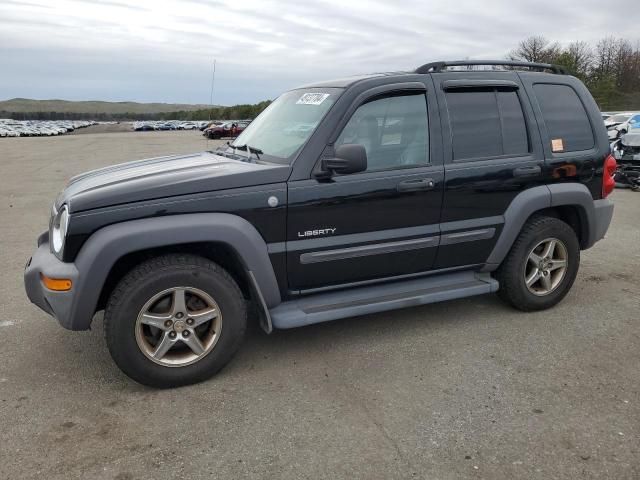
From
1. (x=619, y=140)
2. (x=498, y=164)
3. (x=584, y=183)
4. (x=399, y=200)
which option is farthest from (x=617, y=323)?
(x=619, y=140)

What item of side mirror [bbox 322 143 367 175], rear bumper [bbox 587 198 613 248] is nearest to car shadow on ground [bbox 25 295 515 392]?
rear bumper [bbox 587 198 613 248]

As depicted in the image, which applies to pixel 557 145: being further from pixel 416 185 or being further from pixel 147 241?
pixel 147 241

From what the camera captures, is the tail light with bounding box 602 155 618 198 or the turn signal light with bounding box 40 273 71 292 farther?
the tail light with bounding box 602 155 618 198

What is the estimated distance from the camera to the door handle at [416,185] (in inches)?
148

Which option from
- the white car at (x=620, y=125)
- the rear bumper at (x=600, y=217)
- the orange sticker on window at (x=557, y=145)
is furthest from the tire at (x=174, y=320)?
the white car at (x=620, y=125)

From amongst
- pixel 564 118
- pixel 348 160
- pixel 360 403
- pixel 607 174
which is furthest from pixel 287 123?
pixel 607 174

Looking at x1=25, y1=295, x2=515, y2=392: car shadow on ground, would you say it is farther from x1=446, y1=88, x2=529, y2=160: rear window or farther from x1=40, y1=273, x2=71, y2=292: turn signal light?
x1=446, y1=88, x2=529, y2=160: rear window

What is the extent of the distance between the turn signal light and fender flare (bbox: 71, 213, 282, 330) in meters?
0.07

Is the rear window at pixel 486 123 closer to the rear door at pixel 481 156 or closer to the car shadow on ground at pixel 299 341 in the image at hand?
the rear door at pixel 481 156

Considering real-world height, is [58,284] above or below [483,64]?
below

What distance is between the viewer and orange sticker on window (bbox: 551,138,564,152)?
4.38 m

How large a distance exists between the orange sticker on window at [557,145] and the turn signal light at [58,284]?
369cm

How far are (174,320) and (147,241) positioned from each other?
52 centimetres

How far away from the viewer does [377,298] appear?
12.6 ft
